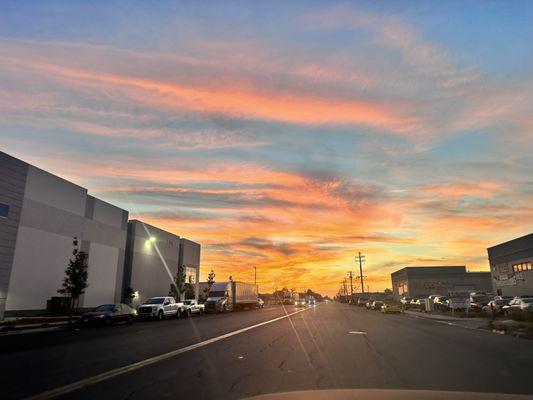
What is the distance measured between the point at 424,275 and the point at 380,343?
96012 mm

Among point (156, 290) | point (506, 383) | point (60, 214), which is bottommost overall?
point (506, 383)

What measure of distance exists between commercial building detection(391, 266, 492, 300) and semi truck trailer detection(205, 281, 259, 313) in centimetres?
5346

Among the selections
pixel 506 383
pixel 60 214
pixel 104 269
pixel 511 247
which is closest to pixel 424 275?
pixel 511 247

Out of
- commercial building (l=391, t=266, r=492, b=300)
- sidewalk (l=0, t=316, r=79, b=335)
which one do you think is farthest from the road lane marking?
commercial building (l=391, t=266, r=492, b=300)

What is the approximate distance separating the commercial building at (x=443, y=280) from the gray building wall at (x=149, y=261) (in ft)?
208

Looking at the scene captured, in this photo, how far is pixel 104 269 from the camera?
148ft

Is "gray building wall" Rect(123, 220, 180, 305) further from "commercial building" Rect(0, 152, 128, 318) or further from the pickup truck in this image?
the pickup truck

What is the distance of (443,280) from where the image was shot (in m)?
103

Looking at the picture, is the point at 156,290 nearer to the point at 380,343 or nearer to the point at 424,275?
the point at 380,343

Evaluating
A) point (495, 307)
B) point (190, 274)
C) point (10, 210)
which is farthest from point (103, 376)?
point (190, 274)

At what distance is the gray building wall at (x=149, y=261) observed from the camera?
53.2 meters

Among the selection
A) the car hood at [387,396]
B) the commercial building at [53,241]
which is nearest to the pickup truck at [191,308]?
the commercial building at [53,241]

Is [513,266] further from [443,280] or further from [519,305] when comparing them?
[443,280]

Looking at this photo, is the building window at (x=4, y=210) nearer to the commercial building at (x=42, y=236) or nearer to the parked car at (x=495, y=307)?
the commercial building at (x=42, y=236)
